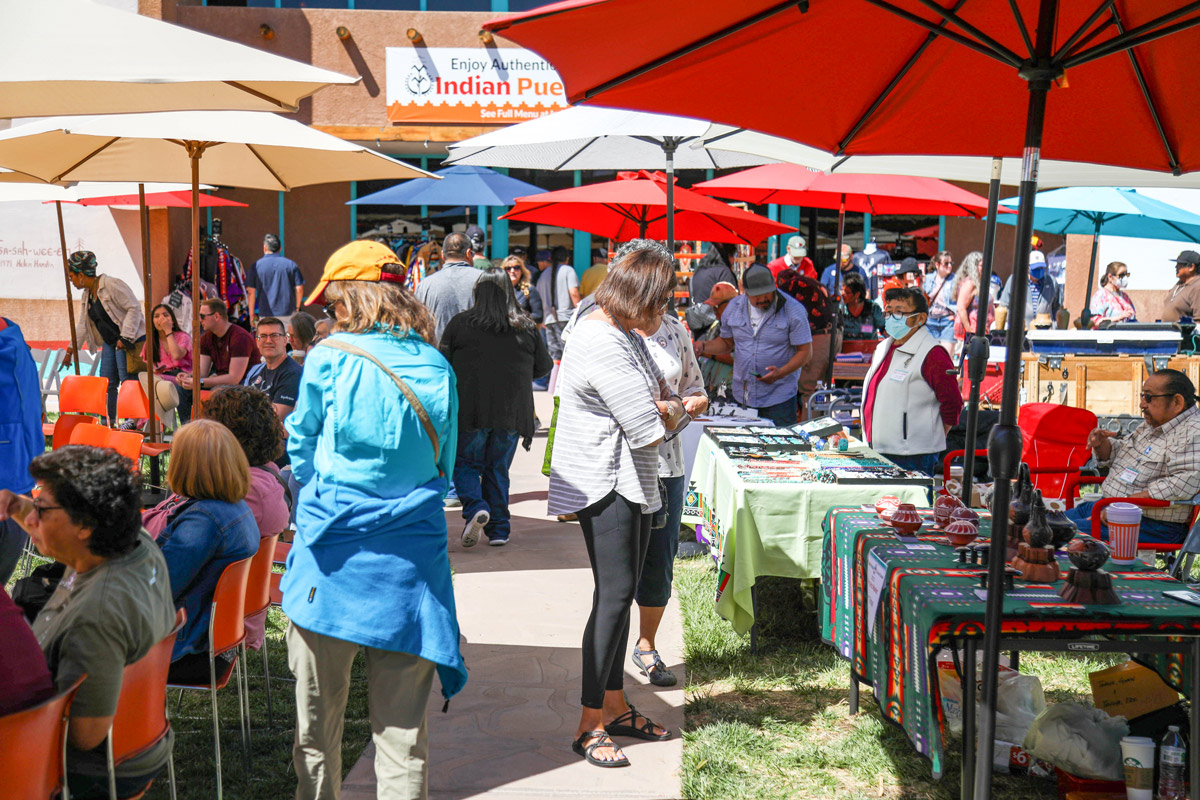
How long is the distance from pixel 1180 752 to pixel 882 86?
2423 mm

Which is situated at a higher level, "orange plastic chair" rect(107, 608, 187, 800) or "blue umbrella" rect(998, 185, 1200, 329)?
"blue umbrella" rect(998, 185, 1200, 329)

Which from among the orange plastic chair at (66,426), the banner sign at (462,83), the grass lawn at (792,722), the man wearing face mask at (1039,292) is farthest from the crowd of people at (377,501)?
the banner sign at (462,83)

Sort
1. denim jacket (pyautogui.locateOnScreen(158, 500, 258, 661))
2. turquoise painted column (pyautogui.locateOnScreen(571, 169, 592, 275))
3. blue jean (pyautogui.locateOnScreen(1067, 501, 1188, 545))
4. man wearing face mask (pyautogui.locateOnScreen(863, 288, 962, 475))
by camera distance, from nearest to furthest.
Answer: denim jacket (pyautogui.locateOnScreen(158, 500, 258, 661)), blue jean (pyautogui.locateOnScreen(1067, 501, 1188, 545)), man wearing face mask (pyautogui.locateOnScreen(863, 288, 962, 475)), turquoise painted column (pyautogui.locateOnScreen(571, 169, 592, 275))

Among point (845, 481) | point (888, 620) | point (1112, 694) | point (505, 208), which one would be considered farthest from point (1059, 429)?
point (505, 208)

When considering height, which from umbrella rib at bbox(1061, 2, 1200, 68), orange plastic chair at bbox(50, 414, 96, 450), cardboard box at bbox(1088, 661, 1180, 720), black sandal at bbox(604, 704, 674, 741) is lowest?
black sandal at bbox(604, 704, 674, 741)

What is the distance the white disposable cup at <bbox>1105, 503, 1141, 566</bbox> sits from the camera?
13.5 feet

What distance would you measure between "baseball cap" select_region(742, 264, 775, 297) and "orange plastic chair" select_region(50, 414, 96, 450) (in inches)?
178

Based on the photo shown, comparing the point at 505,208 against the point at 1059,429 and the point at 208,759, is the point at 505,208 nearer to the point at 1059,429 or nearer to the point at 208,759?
the point at 1059,429

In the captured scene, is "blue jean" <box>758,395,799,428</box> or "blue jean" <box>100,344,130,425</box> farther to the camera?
"blue jean" <box>100,344,130,425</box>

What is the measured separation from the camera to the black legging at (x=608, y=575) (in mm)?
3977

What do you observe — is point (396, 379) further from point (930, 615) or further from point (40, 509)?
point (930, 615)

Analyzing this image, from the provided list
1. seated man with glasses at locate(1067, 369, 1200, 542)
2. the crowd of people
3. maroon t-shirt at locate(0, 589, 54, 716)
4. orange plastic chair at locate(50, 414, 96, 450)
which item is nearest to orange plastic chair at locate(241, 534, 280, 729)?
the crowd of people

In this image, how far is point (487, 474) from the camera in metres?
7.43

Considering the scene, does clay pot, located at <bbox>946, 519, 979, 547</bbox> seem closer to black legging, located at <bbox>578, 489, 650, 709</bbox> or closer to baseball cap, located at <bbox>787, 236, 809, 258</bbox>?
black legging, located at <bbox>578, 489, 650, 709</bbox>
